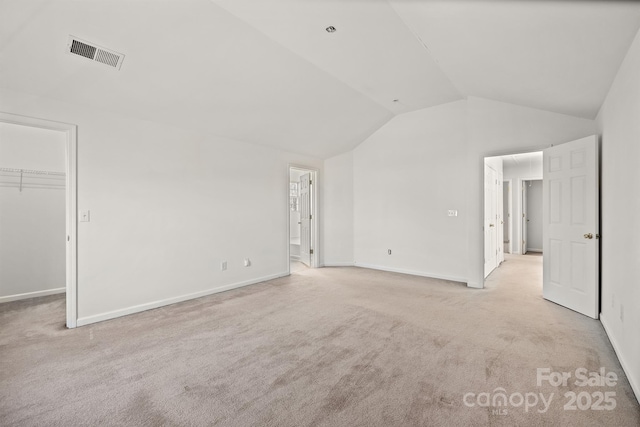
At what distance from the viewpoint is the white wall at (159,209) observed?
10.4 feet

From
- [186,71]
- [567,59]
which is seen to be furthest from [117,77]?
[567,59]

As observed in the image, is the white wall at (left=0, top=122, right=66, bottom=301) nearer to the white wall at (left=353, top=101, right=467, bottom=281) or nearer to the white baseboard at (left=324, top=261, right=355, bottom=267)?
the white baseboard at (left=324, top=261, right=355, bottom=267)

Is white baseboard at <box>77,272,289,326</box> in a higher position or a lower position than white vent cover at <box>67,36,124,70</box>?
lower

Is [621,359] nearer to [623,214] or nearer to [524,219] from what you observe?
[623,214]

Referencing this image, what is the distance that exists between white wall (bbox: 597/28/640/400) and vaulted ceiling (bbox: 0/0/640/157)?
0.82 ft

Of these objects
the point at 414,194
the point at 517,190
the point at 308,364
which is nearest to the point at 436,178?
the point at 414,194

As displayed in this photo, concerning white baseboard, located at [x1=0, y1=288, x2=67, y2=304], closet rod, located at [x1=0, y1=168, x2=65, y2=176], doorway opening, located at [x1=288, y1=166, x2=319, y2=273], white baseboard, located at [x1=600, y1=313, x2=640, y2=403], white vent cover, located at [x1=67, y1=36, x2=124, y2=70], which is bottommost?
white baseboard, located at [x1=0, y1=288, x2=67, y2=304]

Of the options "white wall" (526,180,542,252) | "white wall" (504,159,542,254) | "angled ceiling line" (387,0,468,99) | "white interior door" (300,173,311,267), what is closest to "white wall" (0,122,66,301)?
"white interior door" (300,173,311,267)

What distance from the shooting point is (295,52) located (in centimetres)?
322

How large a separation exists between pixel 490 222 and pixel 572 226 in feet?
6.13

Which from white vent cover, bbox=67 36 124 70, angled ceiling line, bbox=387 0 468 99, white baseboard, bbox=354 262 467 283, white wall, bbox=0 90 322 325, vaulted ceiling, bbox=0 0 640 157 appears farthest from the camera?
white baseboard, bbox=354 262 467 283

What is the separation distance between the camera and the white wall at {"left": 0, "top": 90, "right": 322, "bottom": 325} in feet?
10.4

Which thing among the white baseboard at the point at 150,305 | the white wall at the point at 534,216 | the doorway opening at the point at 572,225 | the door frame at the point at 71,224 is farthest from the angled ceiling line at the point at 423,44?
the white wall at the point at 534,216

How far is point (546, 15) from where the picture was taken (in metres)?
1.98
